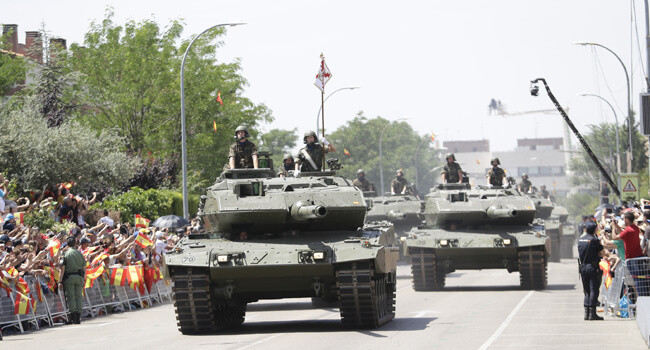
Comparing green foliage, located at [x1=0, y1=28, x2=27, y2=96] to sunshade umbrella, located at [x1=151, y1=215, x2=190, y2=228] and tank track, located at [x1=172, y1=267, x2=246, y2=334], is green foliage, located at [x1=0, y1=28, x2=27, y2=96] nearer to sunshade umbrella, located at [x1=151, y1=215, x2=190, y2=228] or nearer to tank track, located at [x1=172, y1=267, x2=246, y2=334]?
sunshade umbrella, located at [x1=151, y1=215, x2=190, y2=228]

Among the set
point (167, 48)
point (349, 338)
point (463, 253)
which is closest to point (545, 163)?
point (167, 48)

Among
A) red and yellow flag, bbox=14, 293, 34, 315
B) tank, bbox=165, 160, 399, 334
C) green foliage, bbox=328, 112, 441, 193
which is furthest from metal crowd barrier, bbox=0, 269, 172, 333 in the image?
green foliage, bbox=328, 112, 441, 193

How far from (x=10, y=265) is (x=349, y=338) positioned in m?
6.27

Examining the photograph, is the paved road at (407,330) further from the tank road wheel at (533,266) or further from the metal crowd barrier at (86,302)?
the tank road wheel at (533,266)

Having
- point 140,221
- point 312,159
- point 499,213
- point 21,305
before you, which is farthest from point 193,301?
point 499,213

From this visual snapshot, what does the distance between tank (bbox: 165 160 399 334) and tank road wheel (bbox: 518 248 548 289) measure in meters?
7.09

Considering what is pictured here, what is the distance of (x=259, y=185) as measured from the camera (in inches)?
709

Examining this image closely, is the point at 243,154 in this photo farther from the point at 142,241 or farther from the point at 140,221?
the point at 140,221

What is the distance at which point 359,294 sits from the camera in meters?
16.2

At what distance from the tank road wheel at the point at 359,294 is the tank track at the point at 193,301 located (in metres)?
2.06

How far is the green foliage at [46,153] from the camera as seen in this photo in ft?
101

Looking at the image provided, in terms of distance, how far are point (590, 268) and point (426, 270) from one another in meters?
9.14

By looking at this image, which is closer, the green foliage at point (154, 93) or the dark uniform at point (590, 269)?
the dark uniform at point (590, 269)

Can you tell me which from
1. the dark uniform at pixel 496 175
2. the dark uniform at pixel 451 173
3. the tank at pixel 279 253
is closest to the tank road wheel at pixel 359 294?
the tank at pixel 279 253
